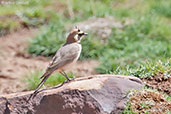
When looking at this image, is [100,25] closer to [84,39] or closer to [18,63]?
[84,39]

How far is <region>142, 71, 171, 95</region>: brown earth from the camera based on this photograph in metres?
5.63

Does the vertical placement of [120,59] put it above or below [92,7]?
below

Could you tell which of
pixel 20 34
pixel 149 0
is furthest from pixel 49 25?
pixel 149 0

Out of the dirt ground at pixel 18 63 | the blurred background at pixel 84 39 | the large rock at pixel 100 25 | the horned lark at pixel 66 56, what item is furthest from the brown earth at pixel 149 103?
the large rock at pixel 100 25

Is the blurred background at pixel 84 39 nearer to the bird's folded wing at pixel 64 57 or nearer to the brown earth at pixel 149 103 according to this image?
the bird's folded wing at pixel 64 57

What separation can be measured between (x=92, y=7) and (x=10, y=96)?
20.7ft

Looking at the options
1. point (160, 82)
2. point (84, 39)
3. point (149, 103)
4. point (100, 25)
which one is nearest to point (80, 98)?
point (149, 103)

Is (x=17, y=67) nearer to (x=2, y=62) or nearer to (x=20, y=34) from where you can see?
(x=2, y=62)

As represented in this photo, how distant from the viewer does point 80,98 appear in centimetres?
507

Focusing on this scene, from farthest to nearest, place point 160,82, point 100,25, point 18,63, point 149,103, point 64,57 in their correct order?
point 100,25 < point 18,63 < point 64,57 < point 160,82 < point 149,103

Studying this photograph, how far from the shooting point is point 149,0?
530 inches

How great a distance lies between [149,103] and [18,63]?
539 centimetres

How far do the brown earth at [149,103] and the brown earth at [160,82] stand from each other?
1.39 feet

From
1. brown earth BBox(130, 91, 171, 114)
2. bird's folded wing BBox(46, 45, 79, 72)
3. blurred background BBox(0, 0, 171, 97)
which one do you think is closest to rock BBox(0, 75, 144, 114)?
brown earth BBox(130, 91, 171, 114)
